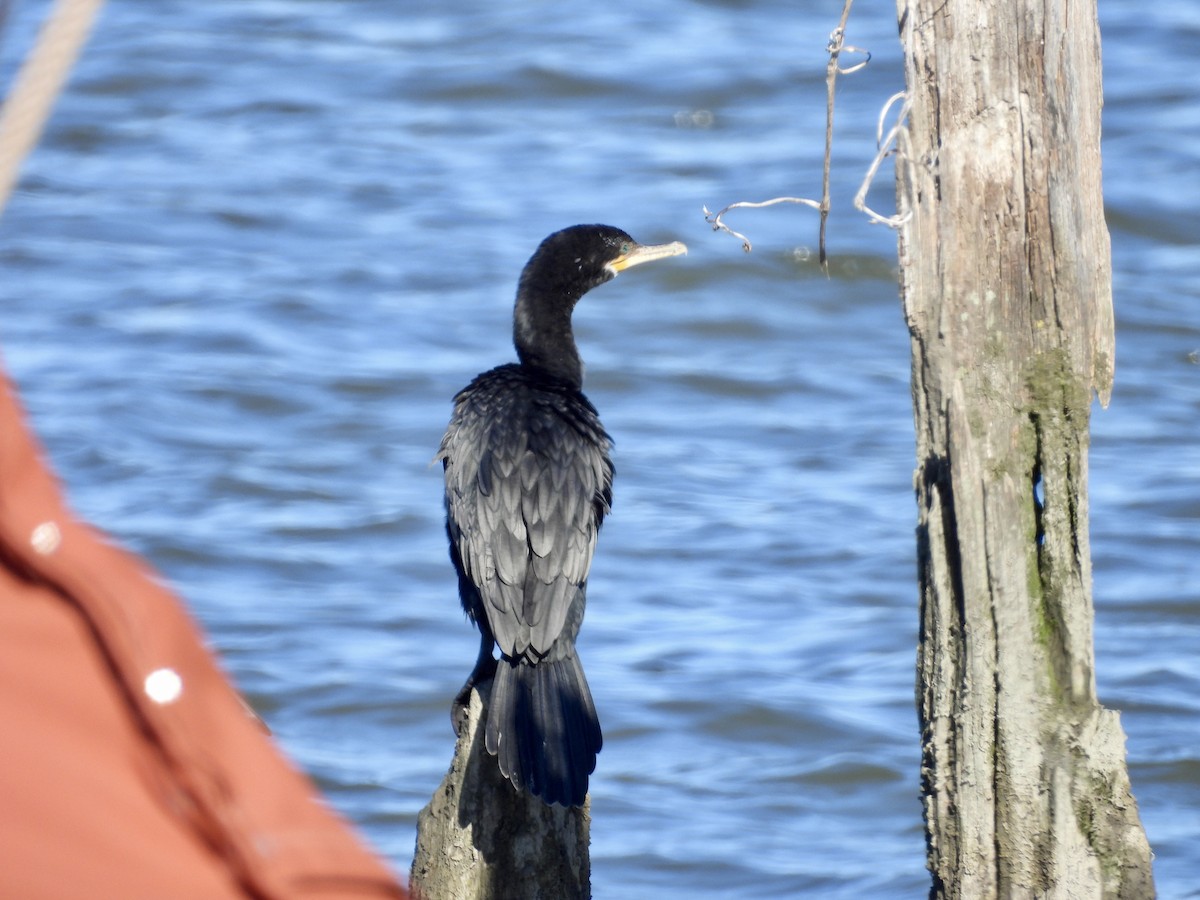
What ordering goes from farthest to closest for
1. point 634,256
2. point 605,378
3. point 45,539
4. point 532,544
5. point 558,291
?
point 605,378 → point 634,256 → point 558,291 → point 532,544 → point 45,539

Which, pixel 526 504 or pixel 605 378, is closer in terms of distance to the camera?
pixel 526 504

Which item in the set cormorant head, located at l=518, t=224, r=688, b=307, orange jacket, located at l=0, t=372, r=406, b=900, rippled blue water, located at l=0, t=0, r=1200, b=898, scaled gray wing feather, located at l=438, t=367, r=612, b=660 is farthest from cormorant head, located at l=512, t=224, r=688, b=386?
orange jacket, located at l=0, t=372, r=406, b=900

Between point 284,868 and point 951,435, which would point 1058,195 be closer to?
point 951,435

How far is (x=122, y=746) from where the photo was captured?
1.14m

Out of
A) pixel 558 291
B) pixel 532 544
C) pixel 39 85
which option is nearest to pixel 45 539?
pixel 39 85

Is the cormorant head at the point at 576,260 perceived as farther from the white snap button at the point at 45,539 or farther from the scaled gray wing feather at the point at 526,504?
the white snap button at the point at 45,539

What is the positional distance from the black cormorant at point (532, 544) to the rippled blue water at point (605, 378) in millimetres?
1940

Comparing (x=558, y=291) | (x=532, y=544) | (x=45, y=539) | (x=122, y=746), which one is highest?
(x=558, y=291)

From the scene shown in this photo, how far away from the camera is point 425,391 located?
9617mm

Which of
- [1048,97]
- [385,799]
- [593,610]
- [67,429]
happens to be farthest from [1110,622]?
[67,429]

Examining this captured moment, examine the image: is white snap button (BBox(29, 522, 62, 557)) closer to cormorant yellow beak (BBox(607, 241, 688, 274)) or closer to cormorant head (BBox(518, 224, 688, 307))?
cormorant head (BBox(518, 224, 688, 307))

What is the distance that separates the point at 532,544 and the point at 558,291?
997mm

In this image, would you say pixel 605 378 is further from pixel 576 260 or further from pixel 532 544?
pixel 532 544

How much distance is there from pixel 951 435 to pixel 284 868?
2307mm
